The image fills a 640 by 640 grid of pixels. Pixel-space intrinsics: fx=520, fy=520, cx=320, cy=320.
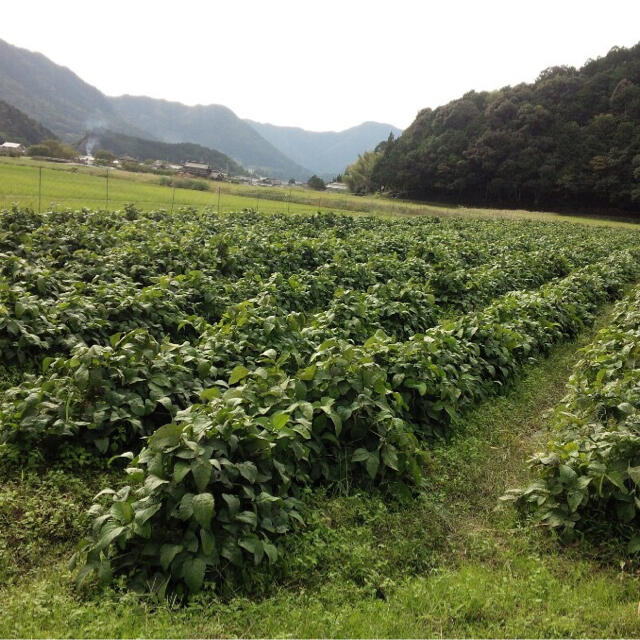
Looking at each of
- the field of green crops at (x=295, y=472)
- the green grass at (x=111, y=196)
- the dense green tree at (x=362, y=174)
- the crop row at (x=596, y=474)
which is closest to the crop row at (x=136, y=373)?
the field of green crops at (x=295, y=472)

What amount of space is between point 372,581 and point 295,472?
113cm

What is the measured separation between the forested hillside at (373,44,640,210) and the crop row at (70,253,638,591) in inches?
2159

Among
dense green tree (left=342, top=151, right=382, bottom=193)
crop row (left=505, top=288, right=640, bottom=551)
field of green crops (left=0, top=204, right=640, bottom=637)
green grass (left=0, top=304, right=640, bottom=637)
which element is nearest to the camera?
green grass (left=0, top=304, right=640, bottom=637)

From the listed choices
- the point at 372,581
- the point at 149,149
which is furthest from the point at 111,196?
the point at 149,149

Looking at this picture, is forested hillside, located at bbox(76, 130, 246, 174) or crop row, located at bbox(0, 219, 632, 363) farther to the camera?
forested hillside, located at bbox(76, 130, 246, 174)

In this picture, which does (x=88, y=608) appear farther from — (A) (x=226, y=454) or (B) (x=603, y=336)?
(B) (x=603, y=336)

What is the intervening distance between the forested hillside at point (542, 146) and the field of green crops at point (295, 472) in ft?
179

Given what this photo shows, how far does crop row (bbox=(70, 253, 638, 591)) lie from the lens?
3.30m

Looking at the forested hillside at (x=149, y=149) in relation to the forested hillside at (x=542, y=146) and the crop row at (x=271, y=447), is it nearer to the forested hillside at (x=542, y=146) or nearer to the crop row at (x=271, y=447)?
the forested hillside at (x=542, y=146)

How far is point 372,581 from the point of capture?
358 cm

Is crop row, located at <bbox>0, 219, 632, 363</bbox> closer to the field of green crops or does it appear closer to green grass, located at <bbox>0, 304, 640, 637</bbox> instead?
the field of green crops

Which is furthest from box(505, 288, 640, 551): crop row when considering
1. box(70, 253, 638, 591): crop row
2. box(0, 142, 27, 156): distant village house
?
box(0, 142, 27, 156): distant village house

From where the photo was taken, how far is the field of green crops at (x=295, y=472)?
3.22m

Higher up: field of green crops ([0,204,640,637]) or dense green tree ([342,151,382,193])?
dense green tree ([342,151,382,193])
